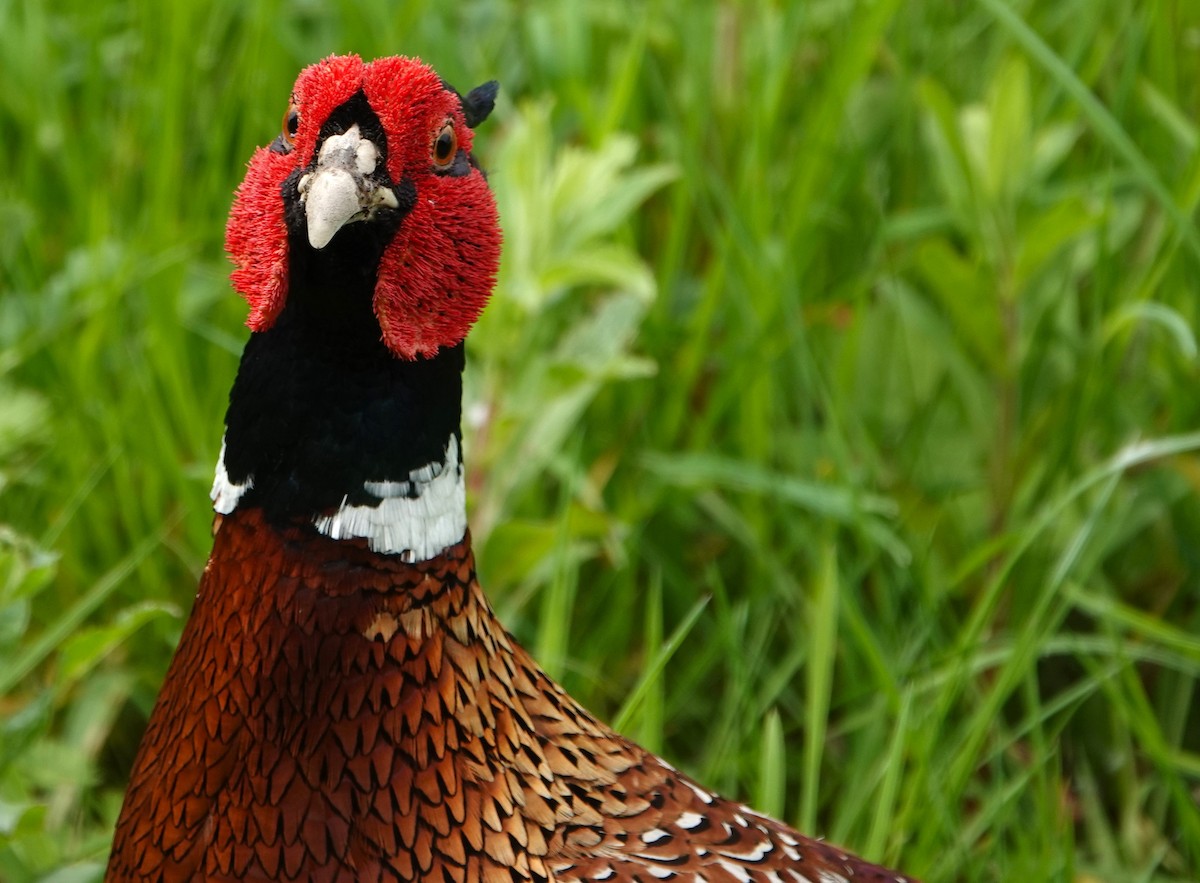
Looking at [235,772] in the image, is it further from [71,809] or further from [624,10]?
[624,10]

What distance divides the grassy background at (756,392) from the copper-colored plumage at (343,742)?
0.47 meters

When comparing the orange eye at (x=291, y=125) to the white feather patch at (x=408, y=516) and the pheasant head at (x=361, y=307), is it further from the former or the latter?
the white feather patch at (x=408, y=516)

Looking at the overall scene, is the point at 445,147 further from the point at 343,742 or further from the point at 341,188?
the point at 343,742

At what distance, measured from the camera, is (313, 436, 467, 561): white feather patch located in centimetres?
180

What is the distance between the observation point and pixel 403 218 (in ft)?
5.79

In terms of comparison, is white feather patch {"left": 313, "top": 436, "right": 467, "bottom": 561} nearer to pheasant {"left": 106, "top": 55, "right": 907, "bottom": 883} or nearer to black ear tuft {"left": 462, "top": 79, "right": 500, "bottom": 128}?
pheasant {"left": 106, "top": 55, "right": 907, "bottom": 883}

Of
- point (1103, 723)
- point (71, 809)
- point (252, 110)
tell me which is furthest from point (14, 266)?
point (1103, 723)

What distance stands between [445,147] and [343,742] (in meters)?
0.64

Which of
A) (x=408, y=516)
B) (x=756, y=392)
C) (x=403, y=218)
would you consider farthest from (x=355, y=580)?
(x=756, y=392)

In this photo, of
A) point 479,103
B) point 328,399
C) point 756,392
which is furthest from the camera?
point 756,392

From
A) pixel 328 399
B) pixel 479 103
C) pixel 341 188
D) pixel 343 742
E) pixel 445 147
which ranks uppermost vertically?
pixel 479 103

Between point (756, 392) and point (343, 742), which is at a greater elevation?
point (756, 392)

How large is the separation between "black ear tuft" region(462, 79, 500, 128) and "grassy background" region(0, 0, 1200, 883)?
751mm

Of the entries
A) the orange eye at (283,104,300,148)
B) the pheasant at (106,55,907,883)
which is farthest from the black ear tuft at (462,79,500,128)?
the orange eye at (283,104,300,148)
